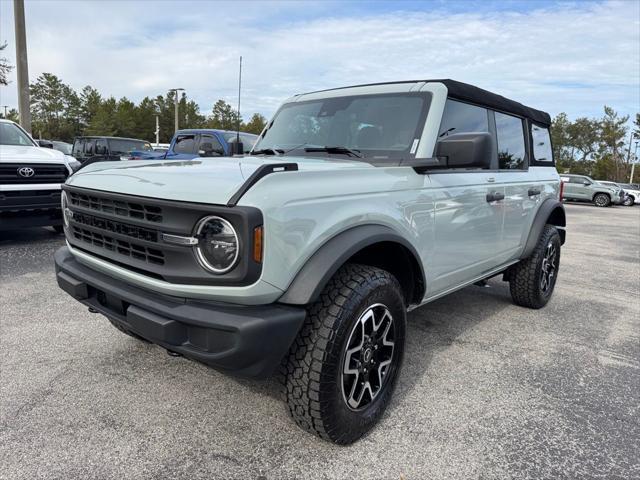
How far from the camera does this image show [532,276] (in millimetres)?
4449

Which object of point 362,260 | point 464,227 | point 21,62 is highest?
point 21,62

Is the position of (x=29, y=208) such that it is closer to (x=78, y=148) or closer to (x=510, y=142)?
(x=510, y=142)

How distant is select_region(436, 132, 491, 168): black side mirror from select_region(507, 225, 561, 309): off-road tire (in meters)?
2.14

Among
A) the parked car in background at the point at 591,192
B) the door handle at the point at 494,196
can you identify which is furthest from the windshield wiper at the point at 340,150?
the parked car in background at the point at 591,192

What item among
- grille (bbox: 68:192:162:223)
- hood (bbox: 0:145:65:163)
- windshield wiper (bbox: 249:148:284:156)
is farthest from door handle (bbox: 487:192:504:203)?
hood (bbox: 0:145:65:163)

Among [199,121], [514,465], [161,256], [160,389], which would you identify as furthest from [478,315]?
[199,121]

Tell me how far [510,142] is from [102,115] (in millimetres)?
67591

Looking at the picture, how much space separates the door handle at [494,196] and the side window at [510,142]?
Result: 34 centimetres

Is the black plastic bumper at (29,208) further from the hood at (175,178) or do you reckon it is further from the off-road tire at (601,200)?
the off-road tire at (601,200)

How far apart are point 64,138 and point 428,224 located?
7241 cm

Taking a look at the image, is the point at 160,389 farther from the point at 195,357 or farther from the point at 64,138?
the point at 64,138

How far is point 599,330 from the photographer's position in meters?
A: 4.26

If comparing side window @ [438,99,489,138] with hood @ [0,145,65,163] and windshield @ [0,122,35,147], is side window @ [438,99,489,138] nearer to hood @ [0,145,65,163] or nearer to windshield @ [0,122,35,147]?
hood @ [0,145,65,163]

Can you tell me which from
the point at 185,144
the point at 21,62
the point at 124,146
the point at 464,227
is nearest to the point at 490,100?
the point at 464,227
